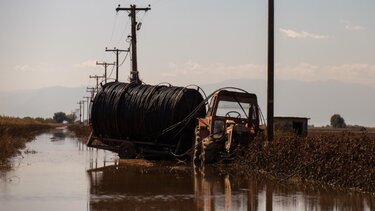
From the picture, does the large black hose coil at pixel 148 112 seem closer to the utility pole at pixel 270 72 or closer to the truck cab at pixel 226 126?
the truck cab at pixel 226 126

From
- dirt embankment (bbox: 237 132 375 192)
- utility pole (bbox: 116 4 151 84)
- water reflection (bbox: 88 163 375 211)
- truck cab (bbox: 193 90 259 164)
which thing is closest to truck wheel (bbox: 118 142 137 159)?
truck cab (bbox: 193 90 259 164)

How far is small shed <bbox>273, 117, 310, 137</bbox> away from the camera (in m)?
26.8

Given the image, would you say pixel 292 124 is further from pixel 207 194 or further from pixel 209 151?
pixel 207 194

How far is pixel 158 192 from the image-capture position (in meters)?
14.7

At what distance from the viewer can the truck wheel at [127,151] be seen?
84.0 ft

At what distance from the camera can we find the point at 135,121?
25453 mm

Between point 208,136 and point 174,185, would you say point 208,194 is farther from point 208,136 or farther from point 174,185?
point 208,136

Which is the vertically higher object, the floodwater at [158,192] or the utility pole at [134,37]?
the utility pole at [134,37]

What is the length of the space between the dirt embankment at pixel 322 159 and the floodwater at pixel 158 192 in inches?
24.5

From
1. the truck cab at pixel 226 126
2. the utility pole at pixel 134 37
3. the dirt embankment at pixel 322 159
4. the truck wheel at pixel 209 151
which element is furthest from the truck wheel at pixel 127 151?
the utility pole at pixel 134 37

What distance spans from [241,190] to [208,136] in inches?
283

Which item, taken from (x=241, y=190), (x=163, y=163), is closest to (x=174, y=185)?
(x=241, y=190)

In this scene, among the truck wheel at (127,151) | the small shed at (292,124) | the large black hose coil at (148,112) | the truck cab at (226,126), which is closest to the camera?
the truck cab at (226,126)

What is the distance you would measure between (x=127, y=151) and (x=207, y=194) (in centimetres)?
1173
